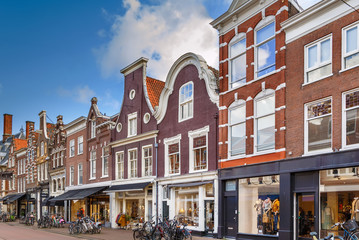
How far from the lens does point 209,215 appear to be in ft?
71.2

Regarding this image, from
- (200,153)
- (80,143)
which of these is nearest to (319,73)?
(200,153)

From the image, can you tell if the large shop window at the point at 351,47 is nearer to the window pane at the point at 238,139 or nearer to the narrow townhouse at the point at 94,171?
the window pane at the point at 238,139

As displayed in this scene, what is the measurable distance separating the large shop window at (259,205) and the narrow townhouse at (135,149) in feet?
27.7

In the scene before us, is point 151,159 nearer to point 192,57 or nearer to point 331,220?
point 192,57

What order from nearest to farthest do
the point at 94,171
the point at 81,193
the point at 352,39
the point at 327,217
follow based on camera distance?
1. the point at 352,39
2. the point at 327,217
3. the point at 81,193
4. the point at 94,171

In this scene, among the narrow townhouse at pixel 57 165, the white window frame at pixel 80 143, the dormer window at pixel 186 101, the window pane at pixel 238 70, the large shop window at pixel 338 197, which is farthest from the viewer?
the narrow townhouse at pixel 57 165

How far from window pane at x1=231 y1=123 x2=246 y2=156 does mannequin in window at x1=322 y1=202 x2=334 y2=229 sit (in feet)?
17.1

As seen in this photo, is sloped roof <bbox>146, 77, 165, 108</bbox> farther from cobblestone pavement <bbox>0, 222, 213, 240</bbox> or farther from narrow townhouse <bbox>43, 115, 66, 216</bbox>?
narrow townhouse <bbox>43, 115, 66, 216</bbox>

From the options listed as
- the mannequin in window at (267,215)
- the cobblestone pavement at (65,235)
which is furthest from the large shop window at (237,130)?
the cobblestone pavement at (65,235)

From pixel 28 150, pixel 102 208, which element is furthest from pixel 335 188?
pixel 28 150

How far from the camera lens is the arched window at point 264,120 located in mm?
17938

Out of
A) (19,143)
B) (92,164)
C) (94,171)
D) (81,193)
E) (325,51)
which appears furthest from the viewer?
(19,143)

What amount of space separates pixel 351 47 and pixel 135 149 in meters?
18.3

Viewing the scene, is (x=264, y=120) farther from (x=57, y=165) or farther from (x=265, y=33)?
(x=57, y=165)
